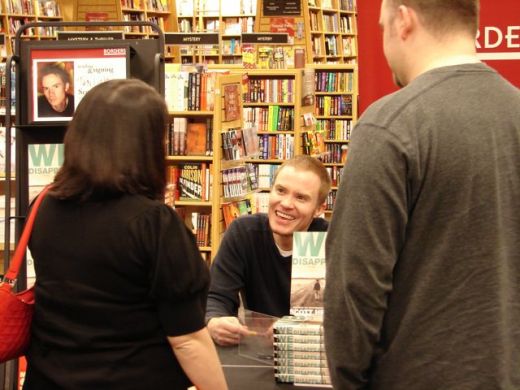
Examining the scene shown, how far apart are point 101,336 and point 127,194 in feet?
A: 1.00

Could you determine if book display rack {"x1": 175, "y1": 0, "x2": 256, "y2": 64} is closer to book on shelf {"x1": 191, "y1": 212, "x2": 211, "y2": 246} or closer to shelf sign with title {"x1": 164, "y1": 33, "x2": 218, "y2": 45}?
shelf sign with title {"x1": 164, "y1": 33, "x2": 218, "y2": 45}

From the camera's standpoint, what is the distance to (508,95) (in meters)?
1.60

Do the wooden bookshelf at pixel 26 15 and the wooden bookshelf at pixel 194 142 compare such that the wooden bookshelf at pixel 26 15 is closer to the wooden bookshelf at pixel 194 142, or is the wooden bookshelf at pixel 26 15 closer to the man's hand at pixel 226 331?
the wooden bookshelf at pixel 194 142

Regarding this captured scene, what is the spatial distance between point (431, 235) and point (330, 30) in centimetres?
1300

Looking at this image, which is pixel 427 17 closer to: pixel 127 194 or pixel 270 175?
pixel 127 194

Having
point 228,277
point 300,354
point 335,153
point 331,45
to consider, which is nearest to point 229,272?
point 228,277

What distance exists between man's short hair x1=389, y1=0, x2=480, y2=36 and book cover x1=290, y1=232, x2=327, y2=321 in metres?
0.97

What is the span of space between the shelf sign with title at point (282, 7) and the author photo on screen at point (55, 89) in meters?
9.40

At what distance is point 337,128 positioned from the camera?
36.9 ft

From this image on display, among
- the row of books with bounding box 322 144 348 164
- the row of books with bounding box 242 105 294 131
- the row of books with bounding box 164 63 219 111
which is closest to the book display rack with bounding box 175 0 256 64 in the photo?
the row of books with bounding box 322 144 348 164

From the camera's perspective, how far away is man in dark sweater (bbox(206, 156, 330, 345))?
3010 mm

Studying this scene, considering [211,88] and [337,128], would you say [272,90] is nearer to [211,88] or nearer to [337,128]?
[211,88]

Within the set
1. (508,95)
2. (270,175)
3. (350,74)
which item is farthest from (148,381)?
(350,74)

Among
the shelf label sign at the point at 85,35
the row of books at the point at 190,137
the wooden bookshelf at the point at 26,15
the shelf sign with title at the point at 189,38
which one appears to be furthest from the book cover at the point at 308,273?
the wooden bookshelf at the point at 26,15
